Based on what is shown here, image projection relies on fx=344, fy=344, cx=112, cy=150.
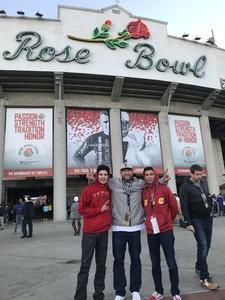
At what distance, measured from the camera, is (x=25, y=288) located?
558cm

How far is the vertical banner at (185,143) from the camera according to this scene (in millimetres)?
28688

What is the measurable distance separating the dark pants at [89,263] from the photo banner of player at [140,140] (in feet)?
71.5

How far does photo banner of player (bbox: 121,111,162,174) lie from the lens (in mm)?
27016

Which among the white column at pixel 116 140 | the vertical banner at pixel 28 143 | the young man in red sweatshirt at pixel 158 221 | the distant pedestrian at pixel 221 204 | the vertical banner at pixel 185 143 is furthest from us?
the vertical banner at pixel 185 143

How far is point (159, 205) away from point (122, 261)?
925 millimetres

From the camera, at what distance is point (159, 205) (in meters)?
4.85

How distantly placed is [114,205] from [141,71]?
2348 cm

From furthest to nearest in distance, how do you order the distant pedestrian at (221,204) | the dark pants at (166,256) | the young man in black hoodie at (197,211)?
1. the distant pedestrian at (221,204)
2. the young man in black hoodie at (197,211)
3. the dark pants at (166,256)

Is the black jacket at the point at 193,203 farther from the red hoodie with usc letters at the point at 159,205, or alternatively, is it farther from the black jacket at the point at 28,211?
the black jacket at the point at 28,211

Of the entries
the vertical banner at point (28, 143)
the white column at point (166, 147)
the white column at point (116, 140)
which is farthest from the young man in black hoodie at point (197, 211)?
the white column at point (166, 147)

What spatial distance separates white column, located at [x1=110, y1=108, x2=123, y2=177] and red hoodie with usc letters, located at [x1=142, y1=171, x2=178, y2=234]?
2087 centimetres

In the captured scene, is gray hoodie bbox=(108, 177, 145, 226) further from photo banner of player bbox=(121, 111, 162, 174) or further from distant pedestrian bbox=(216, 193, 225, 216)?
distant pedestrian bbox=(216, 193, 225, 216)

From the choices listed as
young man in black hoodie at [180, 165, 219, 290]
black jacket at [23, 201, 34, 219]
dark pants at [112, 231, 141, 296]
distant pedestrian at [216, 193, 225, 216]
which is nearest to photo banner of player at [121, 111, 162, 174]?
distant pedestrian at [216, 193, 225, 216]

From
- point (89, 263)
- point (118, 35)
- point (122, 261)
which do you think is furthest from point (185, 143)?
point (89, 263)
